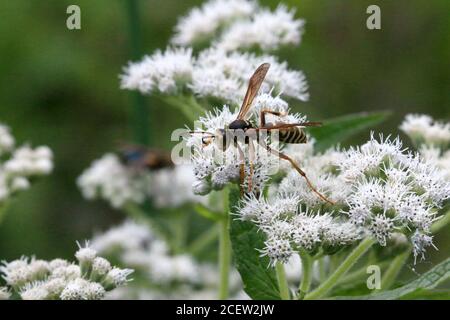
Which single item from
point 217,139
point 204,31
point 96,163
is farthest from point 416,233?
point 96,163

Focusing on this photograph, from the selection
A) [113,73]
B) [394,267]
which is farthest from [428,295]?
[113,73]

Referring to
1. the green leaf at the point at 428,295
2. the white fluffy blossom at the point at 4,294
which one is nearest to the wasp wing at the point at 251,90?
the green leaf at the point at 428,295

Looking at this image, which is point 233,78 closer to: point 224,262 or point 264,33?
point 264,33

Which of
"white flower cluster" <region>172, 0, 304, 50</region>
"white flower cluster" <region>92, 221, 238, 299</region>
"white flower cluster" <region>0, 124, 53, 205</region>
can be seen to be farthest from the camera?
"white flower cluster" <region>92, 221, 238, 299</region>

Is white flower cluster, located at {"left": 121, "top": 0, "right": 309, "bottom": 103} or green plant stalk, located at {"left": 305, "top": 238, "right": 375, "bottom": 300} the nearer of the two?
green plant stalk, located at {"left": 305, "top": 238, "right": 375, "bottom": 300}

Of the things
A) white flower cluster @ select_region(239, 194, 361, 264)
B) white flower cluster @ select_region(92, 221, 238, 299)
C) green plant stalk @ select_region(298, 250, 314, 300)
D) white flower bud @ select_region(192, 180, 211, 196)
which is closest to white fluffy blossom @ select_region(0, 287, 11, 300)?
white flower bud @ select_region(192, 180, 211, 196)

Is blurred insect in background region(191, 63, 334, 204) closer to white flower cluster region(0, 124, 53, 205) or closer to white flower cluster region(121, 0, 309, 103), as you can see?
white flower cluster region(121, 0, 309, 103)
